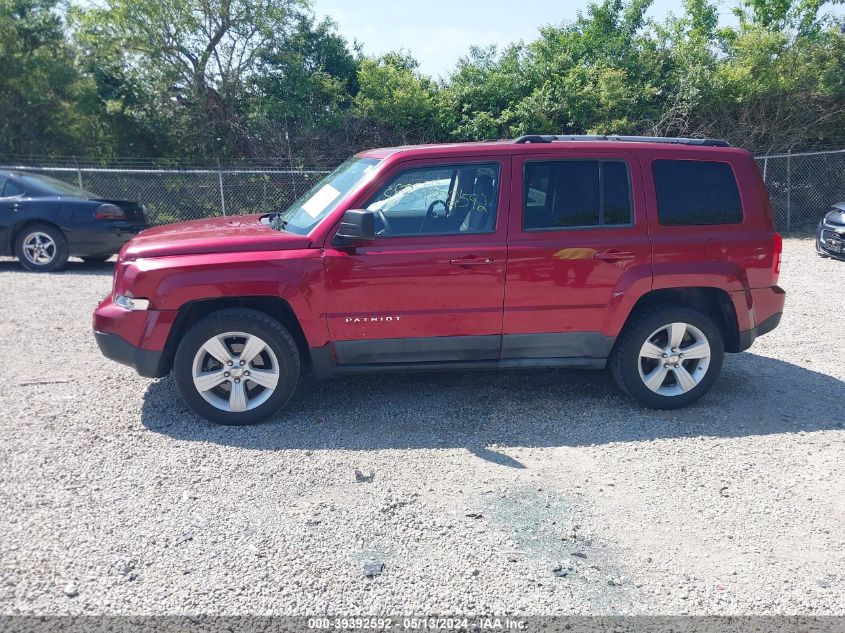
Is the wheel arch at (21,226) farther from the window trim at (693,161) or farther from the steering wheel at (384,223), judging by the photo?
the window trim at (693,161)

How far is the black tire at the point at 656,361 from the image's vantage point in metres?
4.99

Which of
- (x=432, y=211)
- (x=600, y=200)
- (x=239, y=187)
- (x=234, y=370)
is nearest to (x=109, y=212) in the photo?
(x=239, y=187)

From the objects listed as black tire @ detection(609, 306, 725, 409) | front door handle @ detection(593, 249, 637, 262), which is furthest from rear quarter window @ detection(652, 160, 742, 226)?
black tire @ detection(609, 306, 725, 409)

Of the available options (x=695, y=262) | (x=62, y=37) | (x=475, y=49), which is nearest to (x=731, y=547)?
(x=695, y=262)

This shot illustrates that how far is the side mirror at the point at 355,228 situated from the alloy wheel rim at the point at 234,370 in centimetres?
86

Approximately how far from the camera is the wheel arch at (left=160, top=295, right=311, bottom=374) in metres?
4.67

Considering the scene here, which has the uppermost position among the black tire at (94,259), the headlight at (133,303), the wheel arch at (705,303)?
the headlight at (133,303)

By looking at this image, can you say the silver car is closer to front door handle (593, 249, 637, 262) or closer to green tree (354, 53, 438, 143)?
green tree (354, 53, 438, 143)

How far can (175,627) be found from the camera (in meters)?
2.78

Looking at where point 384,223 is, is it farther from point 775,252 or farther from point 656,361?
point 775,252

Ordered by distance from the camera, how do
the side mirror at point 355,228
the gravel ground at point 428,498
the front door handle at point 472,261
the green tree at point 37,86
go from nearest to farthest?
the gravel ground at point 428,498 < the side mirror at point 355,228 < the front door handle at point 472,261 < the green tree at point 37,86

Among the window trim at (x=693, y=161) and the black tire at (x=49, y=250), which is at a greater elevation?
the window trim at (x=693, y=161)

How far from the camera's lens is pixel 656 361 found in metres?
5.09

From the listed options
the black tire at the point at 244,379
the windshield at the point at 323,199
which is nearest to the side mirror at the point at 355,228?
the windshield at the point at 323,199
